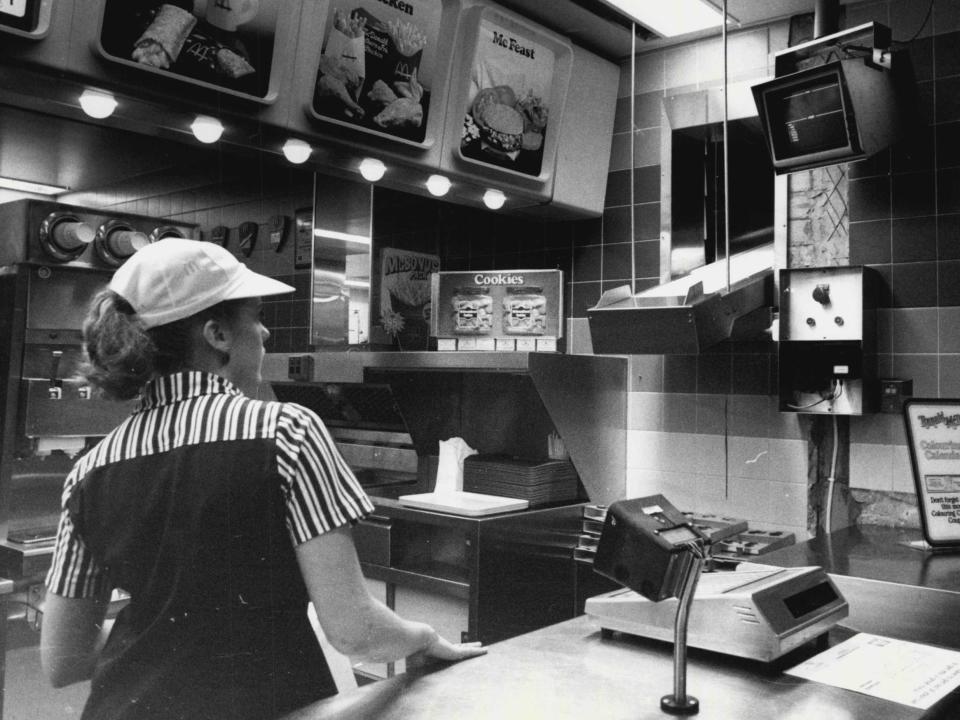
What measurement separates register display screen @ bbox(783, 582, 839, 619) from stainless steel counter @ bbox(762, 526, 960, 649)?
1.40 feet

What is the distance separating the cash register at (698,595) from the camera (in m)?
1.51

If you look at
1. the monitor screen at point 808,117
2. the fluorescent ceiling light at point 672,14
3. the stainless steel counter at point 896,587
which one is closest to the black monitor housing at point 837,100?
the monitor screen at point 808,117

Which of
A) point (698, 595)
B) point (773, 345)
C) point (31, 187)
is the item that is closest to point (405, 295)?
point (773, 345)

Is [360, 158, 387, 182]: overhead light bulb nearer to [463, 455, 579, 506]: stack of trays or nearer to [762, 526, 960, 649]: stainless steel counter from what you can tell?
[463, 455, 579, 506]: stack of trays

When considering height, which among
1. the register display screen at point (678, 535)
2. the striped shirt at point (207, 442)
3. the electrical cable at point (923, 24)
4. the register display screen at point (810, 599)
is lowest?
the register display screen at point (810, 599)

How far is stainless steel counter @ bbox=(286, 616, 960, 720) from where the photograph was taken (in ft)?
5.07

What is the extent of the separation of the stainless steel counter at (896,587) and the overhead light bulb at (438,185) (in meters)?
1.84

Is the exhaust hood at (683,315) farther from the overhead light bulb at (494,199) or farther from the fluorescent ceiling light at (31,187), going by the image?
the fluorescent ceiling light at (31,187)

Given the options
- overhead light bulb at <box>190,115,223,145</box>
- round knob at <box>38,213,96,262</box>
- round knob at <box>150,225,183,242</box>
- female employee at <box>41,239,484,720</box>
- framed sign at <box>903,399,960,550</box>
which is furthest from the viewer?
framed sign at <box>903,399,960,550</box>

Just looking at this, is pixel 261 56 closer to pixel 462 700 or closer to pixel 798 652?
pixel 462 700

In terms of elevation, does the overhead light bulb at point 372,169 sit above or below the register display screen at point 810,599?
above

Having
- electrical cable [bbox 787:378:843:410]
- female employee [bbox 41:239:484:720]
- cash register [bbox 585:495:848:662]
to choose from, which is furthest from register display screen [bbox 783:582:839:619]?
electrical cable [bbox 787:378:843:410]

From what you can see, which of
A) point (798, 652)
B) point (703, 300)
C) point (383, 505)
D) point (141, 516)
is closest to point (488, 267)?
point (383, 505)

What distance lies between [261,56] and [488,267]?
201 centimetres
